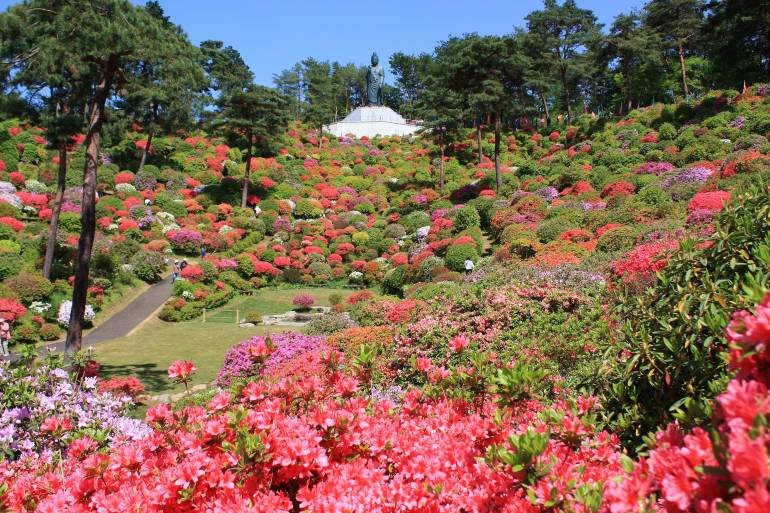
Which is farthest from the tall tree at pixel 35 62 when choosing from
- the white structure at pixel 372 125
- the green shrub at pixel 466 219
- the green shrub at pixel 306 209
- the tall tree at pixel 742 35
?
the white structure at pixel 372 125

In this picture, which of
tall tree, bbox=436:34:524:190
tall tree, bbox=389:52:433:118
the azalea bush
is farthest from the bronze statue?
the azalea bush

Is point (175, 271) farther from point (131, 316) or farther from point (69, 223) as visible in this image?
point (69, 223)

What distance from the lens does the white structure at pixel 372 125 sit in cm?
5428

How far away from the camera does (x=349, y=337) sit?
35.3 ft

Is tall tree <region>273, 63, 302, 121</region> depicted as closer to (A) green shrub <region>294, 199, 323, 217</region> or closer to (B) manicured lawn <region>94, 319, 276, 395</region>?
(A) green shrub <region>294, 199, 323, 217</region>

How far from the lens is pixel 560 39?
4072cm

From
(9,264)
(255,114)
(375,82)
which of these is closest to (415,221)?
(255,114)

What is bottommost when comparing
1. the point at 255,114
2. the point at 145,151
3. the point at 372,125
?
the point at 145,151

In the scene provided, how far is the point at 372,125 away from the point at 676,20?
30.5 m

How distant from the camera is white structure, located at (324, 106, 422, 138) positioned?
54.3m

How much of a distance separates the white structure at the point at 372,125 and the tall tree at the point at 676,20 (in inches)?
973

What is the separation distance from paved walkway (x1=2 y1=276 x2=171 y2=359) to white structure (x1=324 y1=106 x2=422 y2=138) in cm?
3635

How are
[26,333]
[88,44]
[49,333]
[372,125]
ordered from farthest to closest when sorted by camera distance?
[372,125] → [49,333] → [26,333] → [88,44]

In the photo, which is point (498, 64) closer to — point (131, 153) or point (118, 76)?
point (118, 76)
